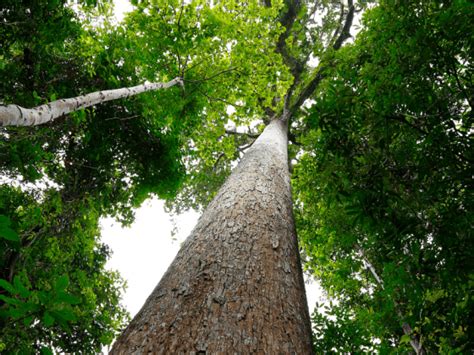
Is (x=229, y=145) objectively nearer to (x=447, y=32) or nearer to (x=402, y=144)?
(x=402, y=144)

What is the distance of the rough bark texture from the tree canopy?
1.61 feet

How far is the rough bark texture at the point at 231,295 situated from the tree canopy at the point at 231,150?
49 cm

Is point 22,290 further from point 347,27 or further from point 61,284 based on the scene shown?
point 347,27

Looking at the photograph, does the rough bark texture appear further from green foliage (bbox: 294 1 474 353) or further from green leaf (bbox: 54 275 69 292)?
green foliage (bbox: 294 1 474 353)

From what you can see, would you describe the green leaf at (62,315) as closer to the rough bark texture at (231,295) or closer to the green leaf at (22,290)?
the green leaf at (22,290)

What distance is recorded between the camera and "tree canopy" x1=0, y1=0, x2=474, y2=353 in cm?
221

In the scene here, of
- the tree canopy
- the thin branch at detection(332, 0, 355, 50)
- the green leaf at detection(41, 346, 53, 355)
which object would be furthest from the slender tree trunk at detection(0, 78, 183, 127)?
the thin branch at detection(332, 0, 355, 50)

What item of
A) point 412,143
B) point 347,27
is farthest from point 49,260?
point 347,27

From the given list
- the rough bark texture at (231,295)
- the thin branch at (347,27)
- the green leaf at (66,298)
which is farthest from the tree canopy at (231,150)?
the thin branch at (347,27)

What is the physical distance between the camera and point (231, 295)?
161 centimetres

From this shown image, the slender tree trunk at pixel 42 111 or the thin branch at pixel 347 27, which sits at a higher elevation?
the thin branch at pixel 347 27

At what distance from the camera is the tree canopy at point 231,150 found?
2.21m

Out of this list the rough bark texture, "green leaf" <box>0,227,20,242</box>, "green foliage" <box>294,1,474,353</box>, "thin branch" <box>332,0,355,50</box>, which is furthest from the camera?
"thin branch" <box>332,0,355,50</box>

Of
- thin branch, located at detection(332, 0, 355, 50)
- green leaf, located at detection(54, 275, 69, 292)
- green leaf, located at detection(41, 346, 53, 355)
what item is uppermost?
thin branch, located at detection(332, 0, 355, 50)
